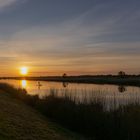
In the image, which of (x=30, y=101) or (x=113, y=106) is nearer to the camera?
(x=113, y=106)

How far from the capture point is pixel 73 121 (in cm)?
1423

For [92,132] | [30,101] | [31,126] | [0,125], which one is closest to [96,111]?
[92,132]

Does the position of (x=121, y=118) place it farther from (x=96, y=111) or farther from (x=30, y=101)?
(x=30, y=101)

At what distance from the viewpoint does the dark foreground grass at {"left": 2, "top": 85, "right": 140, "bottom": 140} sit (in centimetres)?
1134

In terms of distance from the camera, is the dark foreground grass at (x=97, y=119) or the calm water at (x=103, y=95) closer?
the dark foreground grass at (x=97, y=119)

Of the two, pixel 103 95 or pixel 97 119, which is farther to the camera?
pixel 103 95

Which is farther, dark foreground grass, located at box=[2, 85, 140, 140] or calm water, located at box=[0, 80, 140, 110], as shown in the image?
calm water, located at box=[0, 80, 140, 110]

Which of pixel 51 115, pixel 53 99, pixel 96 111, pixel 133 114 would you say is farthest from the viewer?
pixel 53 99

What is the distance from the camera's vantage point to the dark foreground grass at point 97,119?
37.2 feet

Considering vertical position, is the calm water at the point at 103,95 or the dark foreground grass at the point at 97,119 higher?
the calm water at the point at 103,95

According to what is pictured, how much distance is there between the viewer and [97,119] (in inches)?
511

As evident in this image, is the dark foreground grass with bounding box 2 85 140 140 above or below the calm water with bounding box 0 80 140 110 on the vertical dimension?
below

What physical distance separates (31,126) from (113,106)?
4221mm

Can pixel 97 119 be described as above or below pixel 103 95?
below
